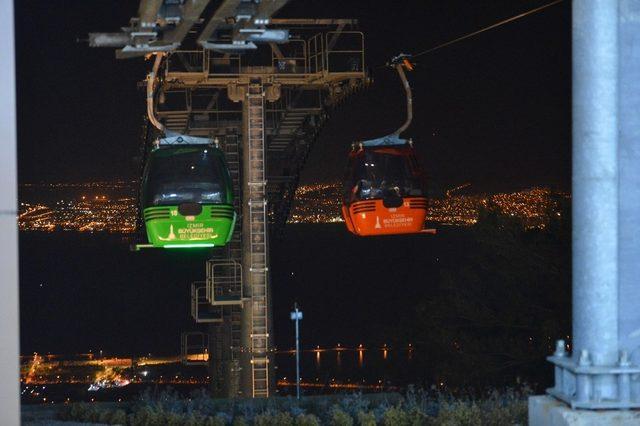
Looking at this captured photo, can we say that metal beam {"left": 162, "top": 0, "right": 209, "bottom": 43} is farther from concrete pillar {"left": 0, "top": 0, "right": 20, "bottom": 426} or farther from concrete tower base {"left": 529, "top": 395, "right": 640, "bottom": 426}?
concrete tower base {"left": 529, "top": 395, "right": 640, "bottom": 426}

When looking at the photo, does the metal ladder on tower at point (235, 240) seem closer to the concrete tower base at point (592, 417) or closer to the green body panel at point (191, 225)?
the green body panel at point (191, 225)

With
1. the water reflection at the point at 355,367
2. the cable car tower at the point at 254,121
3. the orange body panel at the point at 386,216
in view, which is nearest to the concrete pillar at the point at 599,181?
the orange body panel at the point at 386,216

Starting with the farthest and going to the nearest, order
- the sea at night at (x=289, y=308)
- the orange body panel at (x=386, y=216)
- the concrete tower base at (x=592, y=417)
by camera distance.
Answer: the sea at night at (x=289, y=308) → the orange body panel at (x=386, y=216) → the concrete tower base at (x=592, y=417)

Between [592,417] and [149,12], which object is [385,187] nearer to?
[149,12]

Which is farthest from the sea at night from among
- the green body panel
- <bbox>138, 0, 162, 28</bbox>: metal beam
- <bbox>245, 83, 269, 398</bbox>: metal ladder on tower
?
<bbox>138, 0, 162, 28</bbox>: metal beam

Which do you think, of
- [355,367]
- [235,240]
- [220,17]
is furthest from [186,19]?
[355,367]

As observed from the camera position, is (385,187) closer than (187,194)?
No
